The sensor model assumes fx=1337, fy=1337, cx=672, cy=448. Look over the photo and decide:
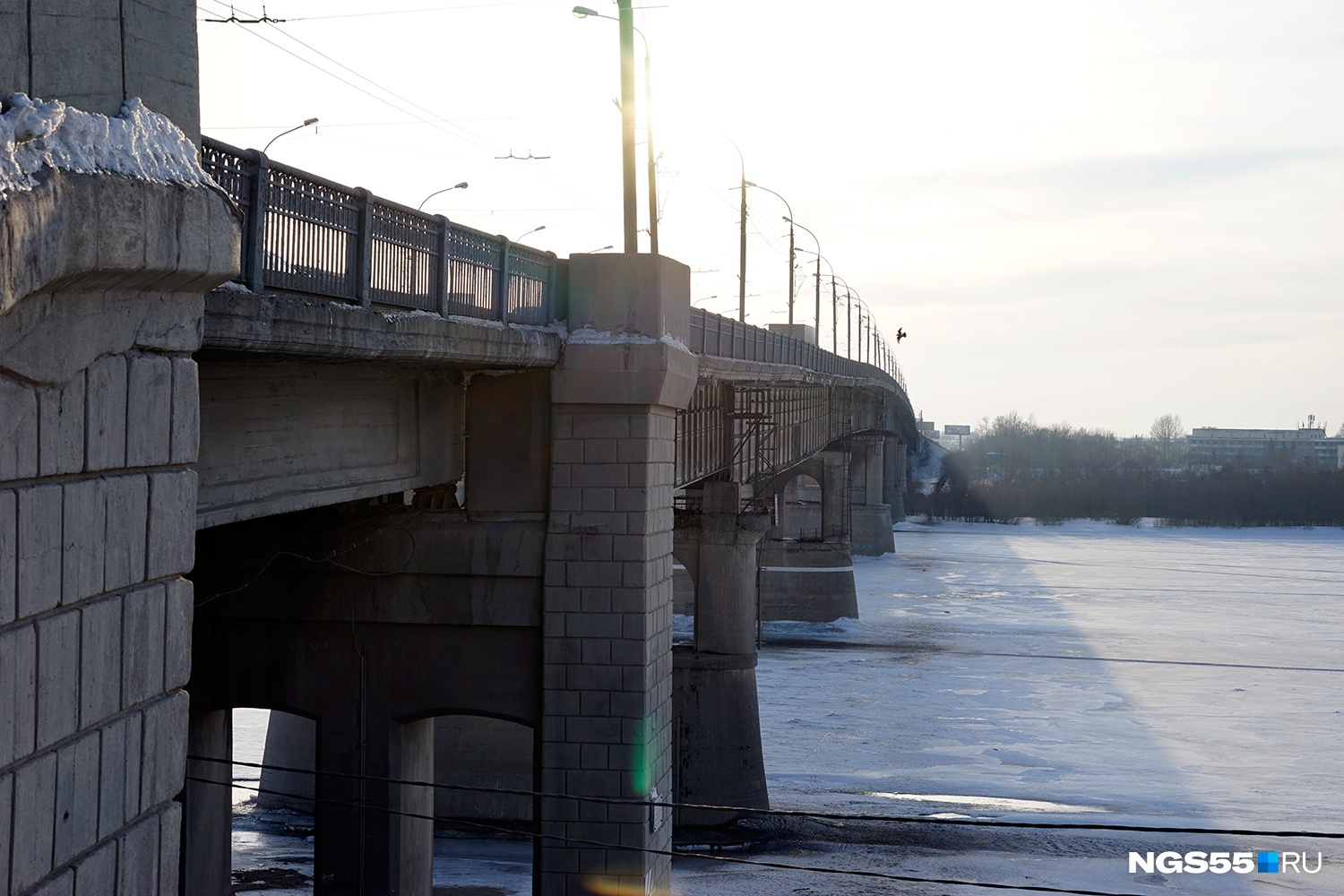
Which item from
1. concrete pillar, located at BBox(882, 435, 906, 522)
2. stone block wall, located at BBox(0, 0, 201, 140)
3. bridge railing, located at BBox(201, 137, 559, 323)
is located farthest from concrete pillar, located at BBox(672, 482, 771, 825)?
concrete pillar, located at BBox(882, 435, 906, 522)

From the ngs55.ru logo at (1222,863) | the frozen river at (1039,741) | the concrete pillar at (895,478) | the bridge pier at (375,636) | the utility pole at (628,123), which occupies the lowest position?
the ngs55.ru logo at (1222,863)

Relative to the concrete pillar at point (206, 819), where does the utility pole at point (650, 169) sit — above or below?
above

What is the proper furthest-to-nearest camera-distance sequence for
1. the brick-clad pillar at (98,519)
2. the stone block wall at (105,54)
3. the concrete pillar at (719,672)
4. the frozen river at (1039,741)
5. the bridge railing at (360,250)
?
the concrete pillar at (719,672) < the frozen river at (1039,741) < the bridge railing at (360,250) < the stone block wall at (105,54) < the brick-clad pillar at (98,519)

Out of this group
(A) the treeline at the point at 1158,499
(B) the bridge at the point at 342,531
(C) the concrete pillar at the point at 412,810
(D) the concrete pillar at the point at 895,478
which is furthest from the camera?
(A) the treeline at the point at 1158,499

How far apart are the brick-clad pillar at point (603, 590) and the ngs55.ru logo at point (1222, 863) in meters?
13.5

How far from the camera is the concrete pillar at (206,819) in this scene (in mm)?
16250

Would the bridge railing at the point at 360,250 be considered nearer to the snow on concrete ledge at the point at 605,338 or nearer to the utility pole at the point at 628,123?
the snow on concrete ledge at the point at 605,338

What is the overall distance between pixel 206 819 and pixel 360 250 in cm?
900

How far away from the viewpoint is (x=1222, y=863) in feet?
82.2

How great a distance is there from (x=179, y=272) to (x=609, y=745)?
1014cm

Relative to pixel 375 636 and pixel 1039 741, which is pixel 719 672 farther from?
pixel 375 636

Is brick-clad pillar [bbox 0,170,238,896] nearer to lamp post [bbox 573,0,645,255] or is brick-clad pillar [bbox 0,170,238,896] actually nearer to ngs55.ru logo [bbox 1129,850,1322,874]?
lamp post [bbox 573,0,645,255]

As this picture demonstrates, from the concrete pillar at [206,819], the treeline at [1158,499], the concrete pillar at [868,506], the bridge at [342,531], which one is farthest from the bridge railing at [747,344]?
the treeline at [1158,499]

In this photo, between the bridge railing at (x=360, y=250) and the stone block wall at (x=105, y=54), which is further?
the bridge railing at (x=360, y=250)
